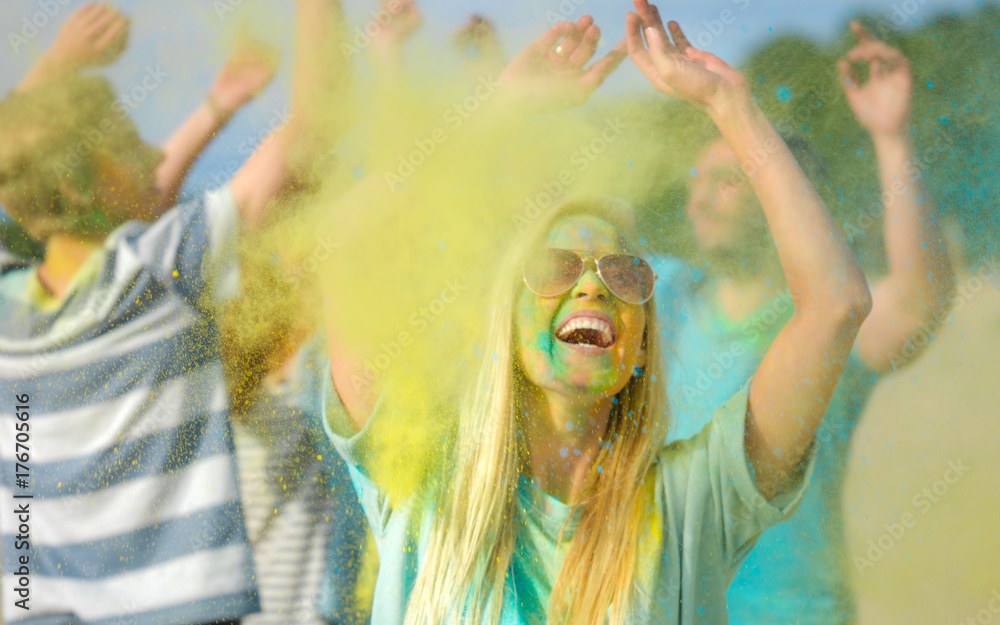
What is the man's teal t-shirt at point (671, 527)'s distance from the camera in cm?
84

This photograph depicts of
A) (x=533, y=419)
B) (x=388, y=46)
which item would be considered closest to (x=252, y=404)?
(x=533, y=419)

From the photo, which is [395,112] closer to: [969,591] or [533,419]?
[533,419]

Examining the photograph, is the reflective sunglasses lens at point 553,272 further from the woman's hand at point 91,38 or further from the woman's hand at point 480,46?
Answer: the woman's hand at point 91,38

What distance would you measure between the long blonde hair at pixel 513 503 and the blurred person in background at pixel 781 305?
0.23 ft

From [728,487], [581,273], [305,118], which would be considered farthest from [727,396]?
[305,118]

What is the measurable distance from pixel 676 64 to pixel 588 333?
13.8 inches

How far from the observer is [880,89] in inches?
36.7

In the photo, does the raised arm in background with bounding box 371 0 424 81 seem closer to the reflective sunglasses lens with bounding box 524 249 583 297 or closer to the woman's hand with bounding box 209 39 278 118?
the woman's hand with bounding box 209 39 278 118

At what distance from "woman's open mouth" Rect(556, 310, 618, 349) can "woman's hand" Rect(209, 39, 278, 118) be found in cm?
55

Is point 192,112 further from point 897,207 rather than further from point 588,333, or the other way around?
point 897,207

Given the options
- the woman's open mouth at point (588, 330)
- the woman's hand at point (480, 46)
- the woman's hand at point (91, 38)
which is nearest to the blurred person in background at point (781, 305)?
the woman's open mouth at point (588, 330)

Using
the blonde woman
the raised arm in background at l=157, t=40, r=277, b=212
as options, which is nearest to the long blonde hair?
the blonde woman

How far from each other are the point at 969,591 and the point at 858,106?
0.65 meters

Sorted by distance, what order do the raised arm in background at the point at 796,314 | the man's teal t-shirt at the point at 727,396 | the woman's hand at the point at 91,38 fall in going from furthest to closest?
the woman's hand at the point at 91,38
the man's teal t-shirt at the point at 727,396
the raised arm in background at the point at 796,314
